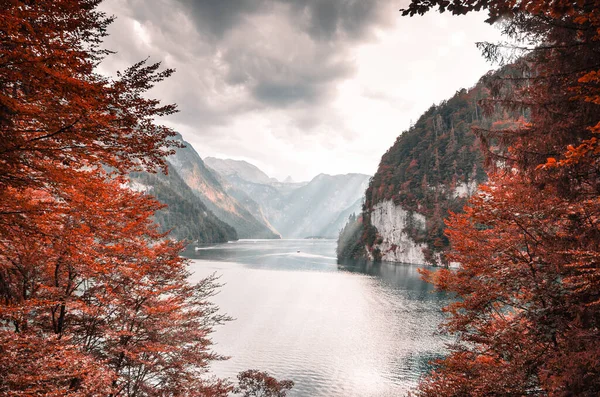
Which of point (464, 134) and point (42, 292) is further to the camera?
point (464, 134)

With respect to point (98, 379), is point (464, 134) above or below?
above

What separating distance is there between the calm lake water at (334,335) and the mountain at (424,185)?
141ft

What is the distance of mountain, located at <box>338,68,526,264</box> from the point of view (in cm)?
10044

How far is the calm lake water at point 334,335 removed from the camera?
84.6ft

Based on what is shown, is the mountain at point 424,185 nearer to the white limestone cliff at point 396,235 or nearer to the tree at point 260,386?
the white limestone cliff at point 396,235

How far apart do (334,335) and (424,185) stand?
3537 inches

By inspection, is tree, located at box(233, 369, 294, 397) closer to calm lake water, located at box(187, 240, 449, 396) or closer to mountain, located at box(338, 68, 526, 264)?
calm lake water, located at box(187, 240, 449, 396)

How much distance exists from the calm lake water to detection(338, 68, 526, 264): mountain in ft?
141

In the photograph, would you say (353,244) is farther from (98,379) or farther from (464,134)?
(98,379)

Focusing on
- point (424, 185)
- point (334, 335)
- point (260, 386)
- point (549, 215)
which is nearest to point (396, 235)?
point (424, 185)

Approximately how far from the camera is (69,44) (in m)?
4.90

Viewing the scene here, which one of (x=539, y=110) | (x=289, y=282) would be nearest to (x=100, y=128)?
(x=539, y=110)

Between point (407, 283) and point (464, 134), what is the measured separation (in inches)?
3148

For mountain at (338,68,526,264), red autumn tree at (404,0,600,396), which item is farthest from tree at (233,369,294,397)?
mountain at (338,68,526,264)
